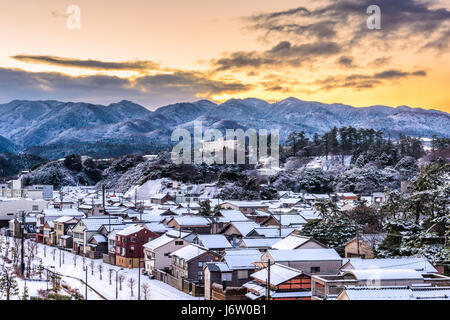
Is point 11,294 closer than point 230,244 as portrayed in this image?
Yes

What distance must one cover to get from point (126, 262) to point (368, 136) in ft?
165

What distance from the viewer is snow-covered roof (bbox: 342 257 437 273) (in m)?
14.2

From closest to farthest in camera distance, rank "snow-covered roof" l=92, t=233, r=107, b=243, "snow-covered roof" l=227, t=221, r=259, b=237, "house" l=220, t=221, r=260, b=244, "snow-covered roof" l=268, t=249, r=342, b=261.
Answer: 1. "snow-covered roof" l=268, t=249, r=342, b=261
2. "house" l=220, t=221, r=260, b=244
3. "snow-covered roof" l=227, t=221, r=259, b=237
4. "snow-covered roof" l=92, t=233, r=107, b=243

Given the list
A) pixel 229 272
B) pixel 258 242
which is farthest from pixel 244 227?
pixel 229 272

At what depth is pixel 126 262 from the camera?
75.9 ft

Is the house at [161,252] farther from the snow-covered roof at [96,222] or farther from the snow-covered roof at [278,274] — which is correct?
the snow-covered roof at [96,222]

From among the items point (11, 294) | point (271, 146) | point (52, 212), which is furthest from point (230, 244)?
point (271, 146)

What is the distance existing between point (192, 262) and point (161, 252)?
3038 millimetres

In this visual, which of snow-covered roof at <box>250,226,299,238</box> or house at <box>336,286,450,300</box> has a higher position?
house at <box>336,286,450,300</box>

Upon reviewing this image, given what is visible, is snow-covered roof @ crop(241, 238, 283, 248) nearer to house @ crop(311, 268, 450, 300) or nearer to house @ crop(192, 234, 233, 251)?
house @ crop(192, 234, 233, 251)

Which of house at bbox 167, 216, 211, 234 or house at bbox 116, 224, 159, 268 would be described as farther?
house at bbox 167, 216, 211, 234

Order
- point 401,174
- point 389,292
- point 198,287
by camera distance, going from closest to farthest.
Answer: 1. point 389,292
2. point 198,287
3. point 401,174

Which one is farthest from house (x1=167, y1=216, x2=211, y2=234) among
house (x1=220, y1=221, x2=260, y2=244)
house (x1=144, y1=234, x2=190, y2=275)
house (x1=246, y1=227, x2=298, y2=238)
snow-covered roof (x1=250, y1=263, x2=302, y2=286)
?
snow-covered roof (x1=250, y1=263, x2=302, y2=286)
